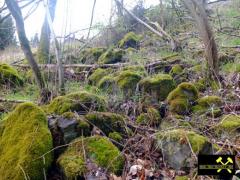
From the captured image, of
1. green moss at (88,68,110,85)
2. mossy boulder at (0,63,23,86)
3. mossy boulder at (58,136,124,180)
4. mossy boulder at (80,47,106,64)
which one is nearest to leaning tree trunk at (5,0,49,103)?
green moss at (88,68,110,85)

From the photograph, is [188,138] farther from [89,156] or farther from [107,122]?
[107,122]

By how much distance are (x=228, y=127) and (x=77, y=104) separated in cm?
218

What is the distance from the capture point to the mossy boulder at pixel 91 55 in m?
10.3

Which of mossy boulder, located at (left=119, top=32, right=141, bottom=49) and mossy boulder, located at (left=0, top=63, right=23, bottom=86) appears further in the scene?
mossy boulder, located at (left=119, top=32, right=141, bottom=49)

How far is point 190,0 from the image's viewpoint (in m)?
6.64

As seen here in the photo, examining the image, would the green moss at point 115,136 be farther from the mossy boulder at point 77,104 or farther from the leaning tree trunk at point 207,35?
the leaning tree trunk at point 207,35

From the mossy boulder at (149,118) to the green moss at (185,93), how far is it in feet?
2.00

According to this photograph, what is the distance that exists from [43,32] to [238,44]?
5934mm

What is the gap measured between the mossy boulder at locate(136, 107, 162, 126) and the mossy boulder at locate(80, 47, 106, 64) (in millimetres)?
5000

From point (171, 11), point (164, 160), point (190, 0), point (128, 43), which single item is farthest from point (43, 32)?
point (164, 160)

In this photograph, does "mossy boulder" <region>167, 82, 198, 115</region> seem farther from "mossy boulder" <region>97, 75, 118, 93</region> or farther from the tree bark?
the tree bark

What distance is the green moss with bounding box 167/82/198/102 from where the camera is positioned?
5.96 m

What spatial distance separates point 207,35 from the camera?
260 inches

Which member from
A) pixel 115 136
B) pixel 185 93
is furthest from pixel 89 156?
pixel 185 93
